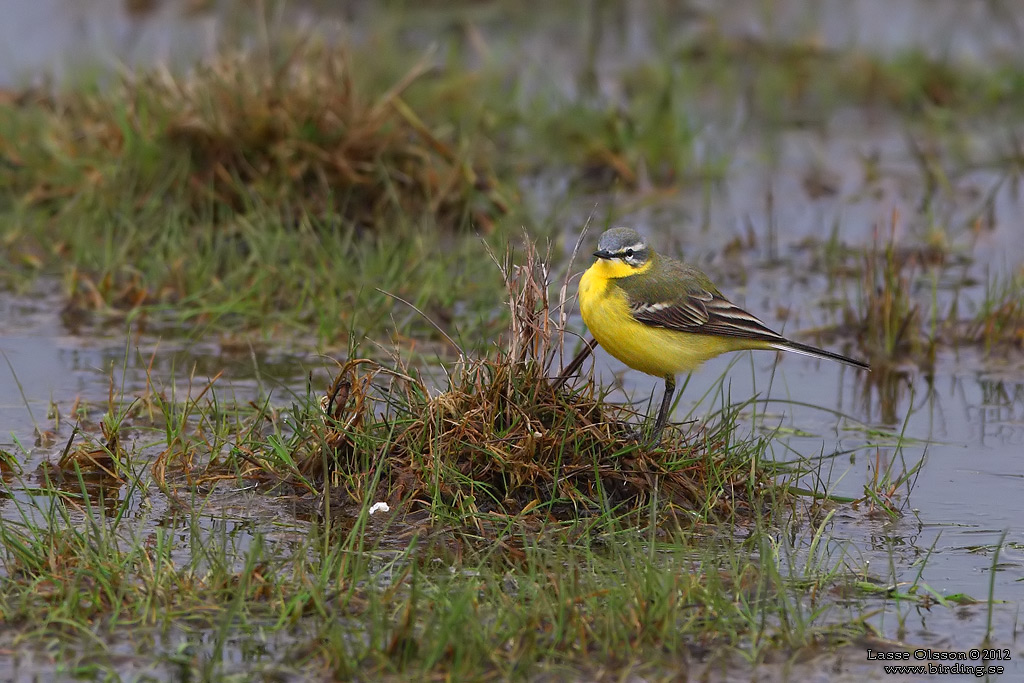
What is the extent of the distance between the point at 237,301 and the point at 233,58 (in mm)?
2035

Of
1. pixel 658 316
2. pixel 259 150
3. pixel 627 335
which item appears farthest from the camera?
pixel 259 150

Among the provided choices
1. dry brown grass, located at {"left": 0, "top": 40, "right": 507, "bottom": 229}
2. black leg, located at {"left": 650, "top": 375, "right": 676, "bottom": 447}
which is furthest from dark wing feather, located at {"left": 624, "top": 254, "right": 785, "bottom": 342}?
dry brown grass, located at {"left": 0, "top": 40, "right": 507, "bottom": 229}

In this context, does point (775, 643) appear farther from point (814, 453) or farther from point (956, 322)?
point (956, 322)

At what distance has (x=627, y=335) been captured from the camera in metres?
6.51

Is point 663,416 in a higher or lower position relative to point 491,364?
lower

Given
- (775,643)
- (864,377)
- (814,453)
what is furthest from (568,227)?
(775,643)

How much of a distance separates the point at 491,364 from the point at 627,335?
2.20ft

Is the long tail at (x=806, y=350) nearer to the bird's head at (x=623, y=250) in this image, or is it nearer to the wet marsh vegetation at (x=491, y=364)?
the wet marsh vegetation at (x=491, y=364)

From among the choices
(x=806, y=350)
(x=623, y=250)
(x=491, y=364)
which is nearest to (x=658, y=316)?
(x=623, y=250)

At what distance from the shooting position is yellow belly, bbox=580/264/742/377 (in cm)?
651

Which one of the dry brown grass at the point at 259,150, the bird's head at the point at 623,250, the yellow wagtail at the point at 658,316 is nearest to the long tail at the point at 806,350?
the yellow wagtail at the point at 658,316

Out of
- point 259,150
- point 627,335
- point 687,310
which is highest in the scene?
point 259,150

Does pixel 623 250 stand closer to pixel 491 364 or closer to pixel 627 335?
pixel 627 335

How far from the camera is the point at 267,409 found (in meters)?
6.76
